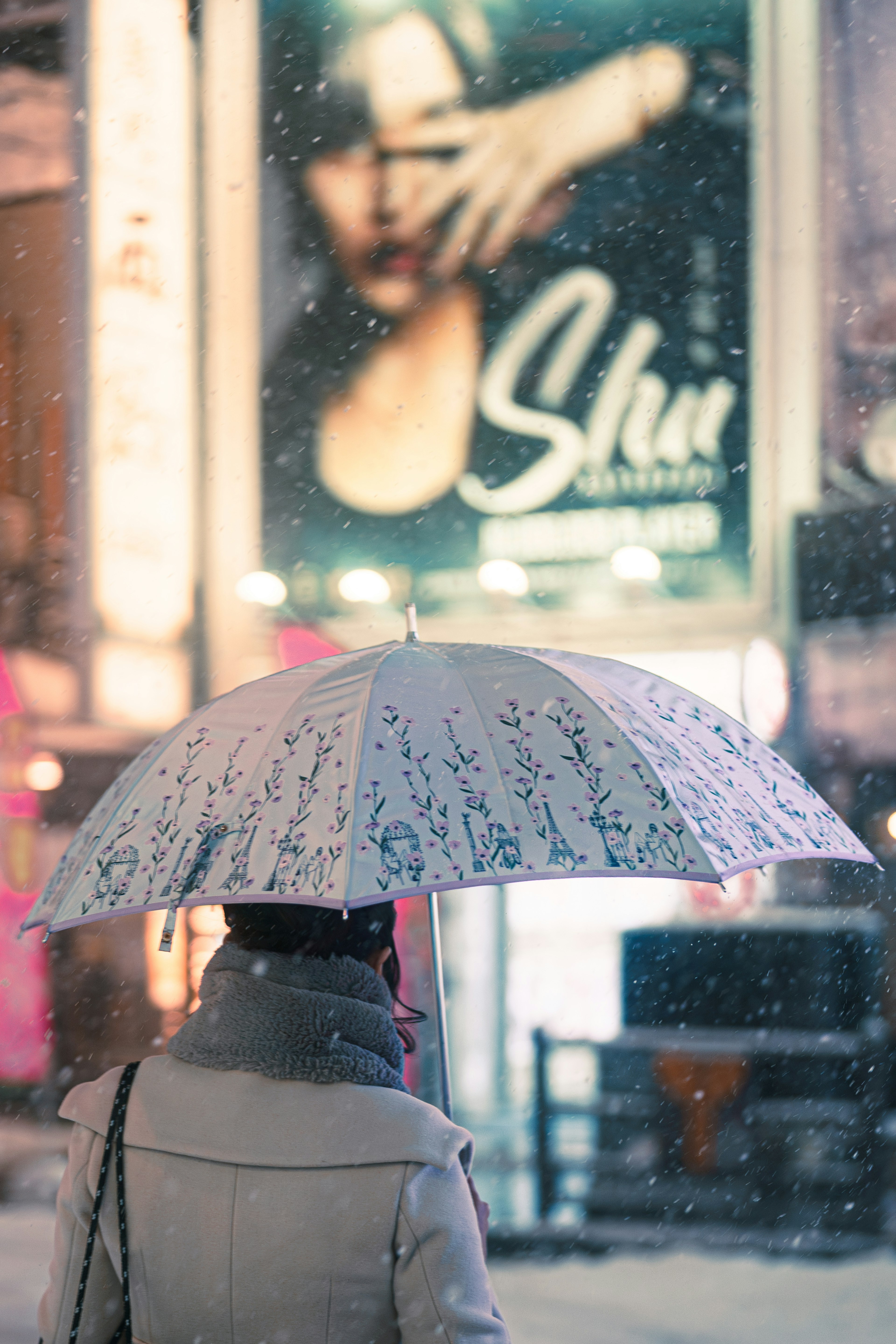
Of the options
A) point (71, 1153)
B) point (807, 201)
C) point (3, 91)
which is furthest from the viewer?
point (3, 91)

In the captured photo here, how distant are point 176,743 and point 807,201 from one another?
20.3 feet

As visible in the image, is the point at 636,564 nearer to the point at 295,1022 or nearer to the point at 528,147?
the point at 528,147

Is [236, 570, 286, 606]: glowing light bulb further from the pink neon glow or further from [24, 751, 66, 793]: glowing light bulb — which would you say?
[24, 751, 66, 793]: glowing light bulb

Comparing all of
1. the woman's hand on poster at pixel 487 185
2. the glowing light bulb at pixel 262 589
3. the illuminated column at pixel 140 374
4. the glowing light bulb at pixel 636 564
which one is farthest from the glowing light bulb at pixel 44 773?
the woman's hand on poster at pixel 487 185

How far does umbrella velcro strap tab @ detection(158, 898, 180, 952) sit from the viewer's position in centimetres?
140

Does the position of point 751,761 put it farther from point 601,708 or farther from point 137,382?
point 137,382

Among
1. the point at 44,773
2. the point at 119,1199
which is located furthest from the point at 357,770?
the point at 44,773

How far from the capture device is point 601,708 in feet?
5.13

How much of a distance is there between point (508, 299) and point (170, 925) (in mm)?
6345

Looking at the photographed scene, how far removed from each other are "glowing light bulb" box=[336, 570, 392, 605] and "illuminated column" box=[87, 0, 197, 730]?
3.68ft

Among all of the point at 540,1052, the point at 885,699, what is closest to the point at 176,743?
the point at 540,1052

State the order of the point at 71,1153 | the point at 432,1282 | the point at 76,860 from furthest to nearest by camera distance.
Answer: the point at 76,860 → the point at 71,1153 → the point at 432,1282

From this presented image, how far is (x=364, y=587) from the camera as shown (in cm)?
725

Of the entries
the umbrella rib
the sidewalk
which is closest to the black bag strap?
the umbrella rib
